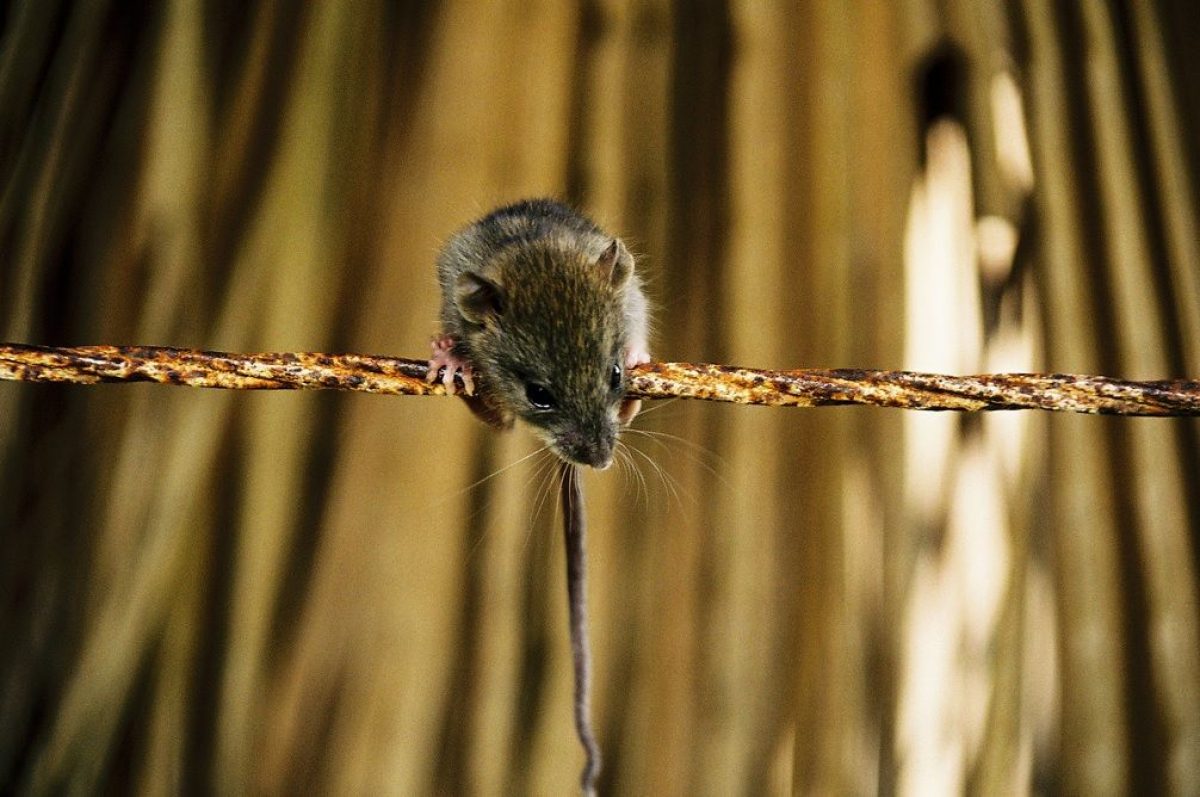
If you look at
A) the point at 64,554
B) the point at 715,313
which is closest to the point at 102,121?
the point at 64,554

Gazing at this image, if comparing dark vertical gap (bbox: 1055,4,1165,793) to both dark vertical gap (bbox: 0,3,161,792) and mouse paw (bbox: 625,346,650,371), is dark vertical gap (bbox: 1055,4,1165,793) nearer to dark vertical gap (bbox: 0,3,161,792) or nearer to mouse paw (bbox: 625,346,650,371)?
mouse paw (bbox: 625,346,650,371)

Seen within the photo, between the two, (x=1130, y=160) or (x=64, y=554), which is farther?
(x=1130, y=160)

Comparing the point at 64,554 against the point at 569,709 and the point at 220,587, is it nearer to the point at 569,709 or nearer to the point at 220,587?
the point at 220,587

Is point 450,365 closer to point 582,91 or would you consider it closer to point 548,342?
point 548,342

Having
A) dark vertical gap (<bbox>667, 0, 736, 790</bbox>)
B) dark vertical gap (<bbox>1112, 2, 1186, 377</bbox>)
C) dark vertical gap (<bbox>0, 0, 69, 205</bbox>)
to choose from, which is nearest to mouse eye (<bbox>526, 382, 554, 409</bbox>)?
dark vertical gap (<bbox>667, 0, 736, 790</bbox>)

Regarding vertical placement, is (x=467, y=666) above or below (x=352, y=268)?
below

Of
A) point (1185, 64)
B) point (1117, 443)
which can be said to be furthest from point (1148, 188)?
point (1117, 443)

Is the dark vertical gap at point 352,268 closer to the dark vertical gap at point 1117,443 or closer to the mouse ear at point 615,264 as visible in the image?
the mouse ear at point 615,264
